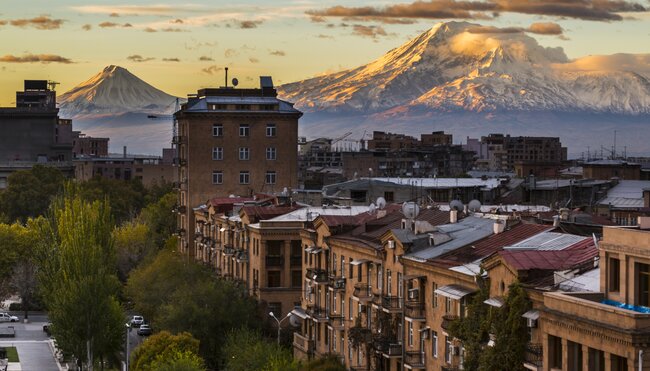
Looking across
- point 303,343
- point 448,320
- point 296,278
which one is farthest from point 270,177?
point 448,320

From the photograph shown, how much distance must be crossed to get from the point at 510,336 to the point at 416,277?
14158mm

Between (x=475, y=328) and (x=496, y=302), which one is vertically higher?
(x=496, y=302)

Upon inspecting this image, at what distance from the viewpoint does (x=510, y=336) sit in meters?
Answer: 48.4

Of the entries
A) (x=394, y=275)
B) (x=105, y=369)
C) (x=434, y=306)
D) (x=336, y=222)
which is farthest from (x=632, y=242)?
(x=105, y=369)

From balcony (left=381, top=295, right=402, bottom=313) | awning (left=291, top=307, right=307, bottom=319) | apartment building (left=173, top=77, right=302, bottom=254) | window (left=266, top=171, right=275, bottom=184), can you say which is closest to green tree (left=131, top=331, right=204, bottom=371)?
awning (left=291, top=307, right=307, bottom=319)

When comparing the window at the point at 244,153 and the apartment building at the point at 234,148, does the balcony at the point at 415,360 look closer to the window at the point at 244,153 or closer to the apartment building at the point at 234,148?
the apartment building at the point at 234,148

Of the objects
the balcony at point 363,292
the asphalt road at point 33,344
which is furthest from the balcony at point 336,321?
the asphalt road at point 33,344

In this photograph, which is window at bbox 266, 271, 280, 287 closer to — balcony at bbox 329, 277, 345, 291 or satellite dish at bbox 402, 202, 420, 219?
balcony at bbox 329, 277, 345, 291

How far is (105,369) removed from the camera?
331 ft

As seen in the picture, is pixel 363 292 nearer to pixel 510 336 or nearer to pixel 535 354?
pixel 510 336

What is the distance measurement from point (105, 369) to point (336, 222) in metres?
24.3

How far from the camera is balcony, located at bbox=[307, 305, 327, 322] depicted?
3184 inches

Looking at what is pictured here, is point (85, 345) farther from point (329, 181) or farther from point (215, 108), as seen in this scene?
point (329, 181)

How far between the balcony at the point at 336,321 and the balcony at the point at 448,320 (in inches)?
739
